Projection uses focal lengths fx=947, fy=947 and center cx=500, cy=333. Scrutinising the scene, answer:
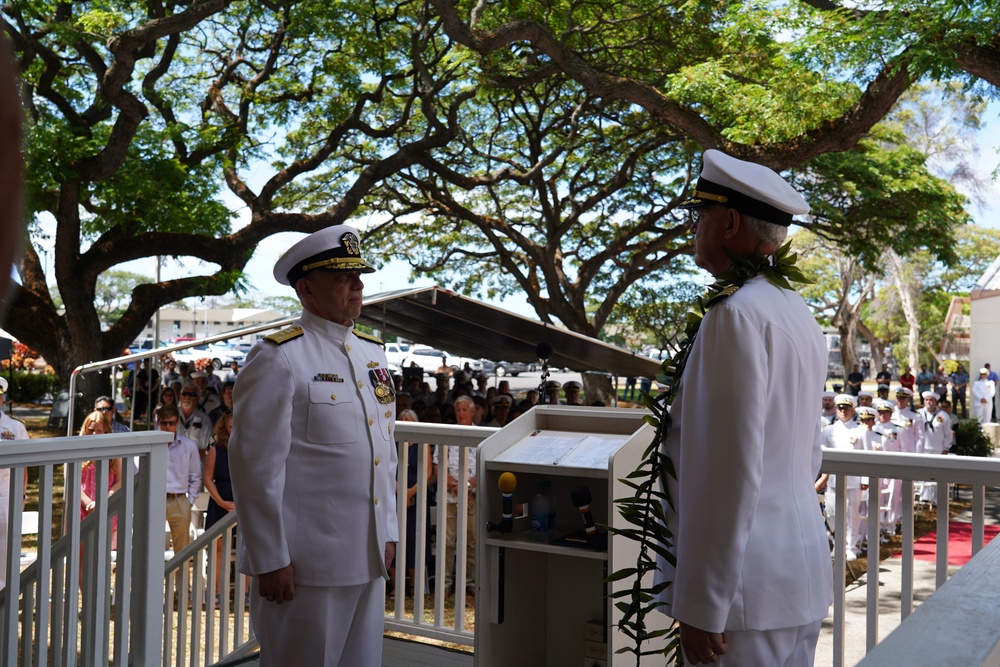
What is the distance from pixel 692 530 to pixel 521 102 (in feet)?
57.8

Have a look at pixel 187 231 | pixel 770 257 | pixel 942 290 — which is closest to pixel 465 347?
pixel 187 231

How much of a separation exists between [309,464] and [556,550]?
3.83 ft

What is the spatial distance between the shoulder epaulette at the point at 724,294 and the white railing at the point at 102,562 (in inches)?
85.3

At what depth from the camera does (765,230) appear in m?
2.37

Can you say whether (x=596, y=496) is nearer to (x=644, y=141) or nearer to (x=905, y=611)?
(x=905, y=611)

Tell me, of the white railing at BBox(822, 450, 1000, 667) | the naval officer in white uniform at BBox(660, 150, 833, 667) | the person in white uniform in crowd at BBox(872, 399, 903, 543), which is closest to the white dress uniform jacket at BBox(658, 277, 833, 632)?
the naval officer in white uniform at BBox(660, 150, 833, 667)

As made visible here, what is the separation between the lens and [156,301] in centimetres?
1695

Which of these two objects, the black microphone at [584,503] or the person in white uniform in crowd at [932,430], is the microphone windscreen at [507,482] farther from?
the person in white uniform in crowd at [932,430]

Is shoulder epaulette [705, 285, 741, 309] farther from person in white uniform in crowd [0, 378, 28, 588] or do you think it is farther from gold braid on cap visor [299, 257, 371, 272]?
person in white uniform in crowd [0, 378, 28, 588]

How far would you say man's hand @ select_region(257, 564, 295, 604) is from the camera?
10.1ft

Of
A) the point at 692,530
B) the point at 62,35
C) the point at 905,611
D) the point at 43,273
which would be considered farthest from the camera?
the point at 43,273

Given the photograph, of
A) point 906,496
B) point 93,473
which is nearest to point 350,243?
point 906,496

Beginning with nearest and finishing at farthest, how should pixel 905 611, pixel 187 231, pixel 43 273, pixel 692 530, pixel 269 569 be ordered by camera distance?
1. pixel 692 530
2. pixel 269 569
3. pixel 905 611
4. pixel 187 231
5. pixel 43 273

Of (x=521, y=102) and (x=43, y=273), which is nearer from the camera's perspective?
(x=43, y=273)
